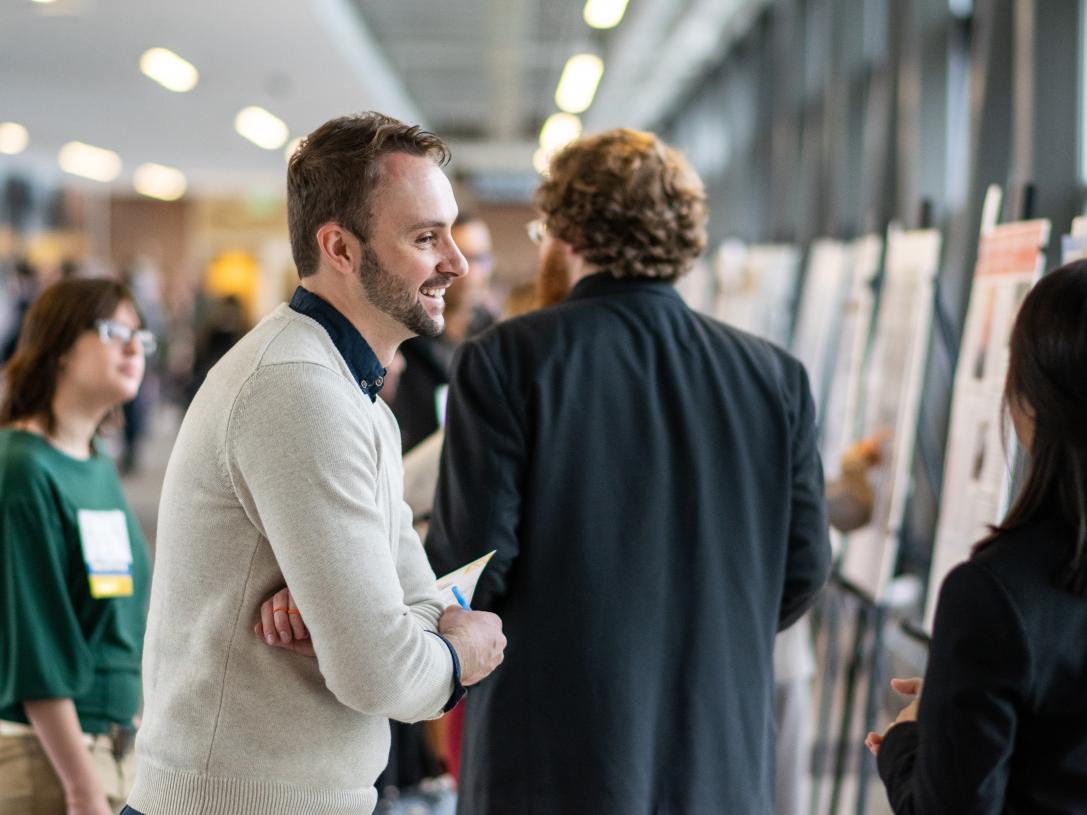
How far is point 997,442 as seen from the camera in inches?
96.7

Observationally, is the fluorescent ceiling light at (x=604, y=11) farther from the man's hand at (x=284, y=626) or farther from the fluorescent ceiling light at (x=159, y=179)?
the fluorescent ceiling light at (x=159, y=179)

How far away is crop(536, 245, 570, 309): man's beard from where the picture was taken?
88.0 inches

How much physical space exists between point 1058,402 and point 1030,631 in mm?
239

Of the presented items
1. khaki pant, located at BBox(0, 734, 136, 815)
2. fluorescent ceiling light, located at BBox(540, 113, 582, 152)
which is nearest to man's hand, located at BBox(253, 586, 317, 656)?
khaki pant, located at BBox(0, 734, 136, 815)

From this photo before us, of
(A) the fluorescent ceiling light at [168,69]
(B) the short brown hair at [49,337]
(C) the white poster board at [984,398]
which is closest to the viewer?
(B) the short brown hair at [49,337]

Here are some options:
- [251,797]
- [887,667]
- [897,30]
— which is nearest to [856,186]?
[897,30]

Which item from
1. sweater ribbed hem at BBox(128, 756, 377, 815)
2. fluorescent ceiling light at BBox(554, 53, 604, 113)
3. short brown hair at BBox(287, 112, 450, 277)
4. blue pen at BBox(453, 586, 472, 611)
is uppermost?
fluorescent ceiling light at BBox(554, 53, 604, 113)

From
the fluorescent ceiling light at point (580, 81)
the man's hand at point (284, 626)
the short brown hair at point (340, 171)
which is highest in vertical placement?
the fluorescent ceiling light at point (580, 81)

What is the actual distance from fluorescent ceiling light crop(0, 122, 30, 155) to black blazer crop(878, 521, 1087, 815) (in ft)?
43.4

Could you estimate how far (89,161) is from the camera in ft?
52.4

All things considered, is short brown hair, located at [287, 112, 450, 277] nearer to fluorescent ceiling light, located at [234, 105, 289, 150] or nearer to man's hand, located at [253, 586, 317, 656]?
man's hand, located at [253, 586, 317, 656]

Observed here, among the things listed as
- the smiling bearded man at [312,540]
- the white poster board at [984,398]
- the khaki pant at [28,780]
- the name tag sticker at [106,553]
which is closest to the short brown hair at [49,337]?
the name tag sticker at [106,553]

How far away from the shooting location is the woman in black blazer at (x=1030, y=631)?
Answer: 1.23 meters

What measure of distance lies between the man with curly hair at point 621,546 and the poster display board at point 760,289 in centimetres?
328
